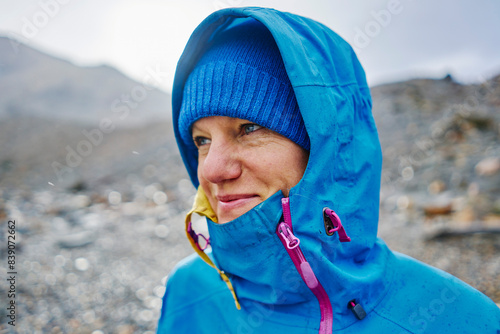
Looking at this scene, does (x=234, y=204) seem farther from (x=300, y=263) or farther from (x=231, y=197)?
(x=300, y=263)

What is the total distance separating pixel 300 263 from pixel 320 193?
0.27 m

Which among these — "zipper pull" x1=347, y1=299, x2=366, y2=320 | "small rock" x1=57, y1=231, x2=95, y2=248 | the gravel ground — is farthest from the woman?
"small rock" x1=57, y1=231, x2=95, y2=248

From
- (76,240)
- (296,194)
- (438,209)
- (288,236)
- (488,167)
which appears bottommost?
(76,240)

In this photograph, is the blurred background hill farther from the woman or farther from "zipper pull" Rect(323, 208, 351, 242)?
"zipper pull" Rect(323, 208, 351, 242)

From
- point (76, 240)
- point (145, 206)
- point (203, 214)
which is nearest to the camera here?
point (203, 214)

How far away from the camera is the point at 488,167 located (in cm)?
673

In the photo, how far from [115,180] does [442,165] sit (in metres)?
10.4

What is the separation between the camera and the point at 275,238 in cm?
117

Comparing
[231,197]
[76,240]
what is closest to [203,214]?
[231,197]

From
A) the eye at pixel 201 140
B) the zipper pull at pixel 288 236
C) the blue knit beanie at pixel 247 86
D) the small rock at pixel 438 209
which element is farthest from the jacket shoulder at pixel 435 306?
the small rock at pixel 438 209

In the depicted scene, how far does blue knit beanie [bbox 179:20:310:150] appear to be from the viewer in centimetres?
126

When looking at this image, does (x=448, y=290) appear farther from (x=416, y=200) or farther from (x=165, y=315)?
(x=416, y=200)

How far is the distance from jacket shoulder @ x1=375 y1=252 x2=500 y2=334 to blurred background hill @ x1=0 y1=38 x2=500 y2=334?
2.38 meters

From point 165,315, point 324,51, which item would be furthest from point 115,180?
point 324,51
